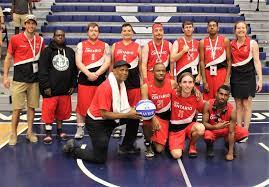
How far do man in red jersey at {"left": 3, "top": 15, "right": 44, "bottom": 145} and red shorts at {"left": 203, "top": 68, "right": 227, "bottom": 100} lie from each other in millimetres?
2359

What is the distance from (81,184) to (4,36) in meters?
7.23

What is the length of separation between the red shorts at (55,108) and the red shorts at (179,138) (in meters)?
1.57

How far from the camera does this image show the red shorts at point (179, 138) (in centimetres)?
487

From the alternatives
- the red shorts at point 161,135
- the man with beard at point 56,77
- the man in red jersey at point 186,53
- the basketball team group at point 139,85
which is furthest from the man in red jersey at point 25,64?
the man in red jersey at point 186,53

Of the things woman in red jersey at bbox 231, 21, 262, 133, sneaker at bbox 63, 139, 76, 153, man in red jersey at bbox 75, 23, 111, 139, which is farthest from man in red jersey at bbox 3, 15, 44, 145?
woman in red jersey at bbox 231, 21, 262, 133

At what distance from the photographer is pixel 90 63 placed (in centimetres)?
528

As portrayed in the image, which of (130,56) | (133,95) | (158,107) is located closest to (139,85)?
(133,95)

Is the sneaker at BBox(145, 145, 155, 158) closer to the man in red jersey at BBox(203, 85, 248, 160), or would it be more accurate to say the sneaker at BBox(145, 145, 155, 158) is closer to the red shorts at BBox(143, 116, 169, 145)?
the red shorts at BBox(143, 116, 169, 145)

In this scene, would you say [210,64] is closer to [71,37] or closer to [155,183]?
[155,183]

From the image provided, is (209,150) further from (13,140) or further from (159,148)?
(13,140)

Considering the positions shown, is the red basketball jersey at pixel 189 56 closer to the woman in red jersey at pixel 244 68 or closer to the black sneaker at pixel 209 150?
the woman in red jersey at pixel 244 68

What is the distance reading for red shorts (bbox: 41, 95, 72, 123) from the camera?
17.6 feet

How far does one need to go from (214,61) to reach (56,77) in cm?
218

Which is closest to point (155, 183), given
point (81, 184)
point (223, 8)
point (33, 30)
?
point (81, 184)
